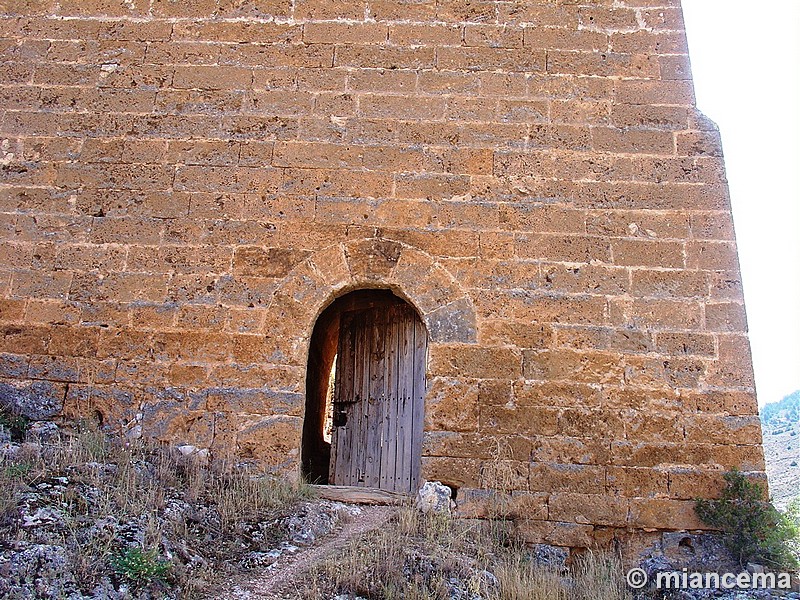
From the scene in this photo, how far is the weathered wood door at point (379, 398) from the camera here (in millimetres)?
6223

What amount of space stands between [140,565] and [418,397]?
9.73 feet

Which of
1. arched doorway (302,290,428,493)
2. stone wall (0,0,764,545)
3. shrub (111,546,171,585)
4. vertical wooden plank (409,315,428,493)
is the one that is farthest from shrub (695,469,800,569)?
shrub (111,546,171,585)

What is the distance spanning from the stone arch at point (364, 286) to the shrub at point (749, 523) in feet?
6.75

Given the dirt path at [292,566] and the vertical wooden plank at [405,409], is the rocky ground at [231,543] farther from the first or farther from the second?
the vertical wooden plank at [405,409]

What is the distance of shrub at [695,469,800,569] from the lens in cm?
486

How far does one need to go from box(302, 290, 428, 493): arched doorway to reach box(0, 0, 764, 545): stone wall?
0.89 meters

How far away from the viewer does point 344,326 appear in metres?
7.01

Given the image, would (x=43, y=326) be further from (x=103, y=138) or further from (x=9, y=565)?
(x=9, y=565)

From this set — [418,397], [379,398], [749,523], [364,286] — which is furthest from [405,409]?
[749,523]

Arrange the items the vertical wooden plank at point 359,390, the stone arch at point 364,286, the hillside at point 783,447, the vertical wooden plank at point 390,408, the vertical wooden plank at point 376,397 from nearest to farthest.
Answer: the stone arch at point 364,286
the vertical wooden plank at point 390,408
the vertical wooden plank at point 376,397
the vertical wooden plank at point 359,390
the hillside at point 783,447

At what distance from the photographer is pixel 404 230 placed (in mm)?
5734

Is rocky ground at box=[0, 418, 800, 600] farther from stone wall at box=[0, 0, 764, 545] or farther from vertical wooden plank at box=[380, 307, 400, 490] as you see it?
vertical wooden plank at box=[380, 307, 400, 490]

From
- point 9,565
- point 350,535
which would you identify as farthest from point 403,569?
point 9,565

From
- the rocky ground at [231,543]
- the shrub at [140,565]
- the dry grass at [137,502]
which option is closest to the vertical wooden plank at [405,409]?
the rocky ground at [231,543]
